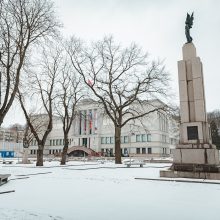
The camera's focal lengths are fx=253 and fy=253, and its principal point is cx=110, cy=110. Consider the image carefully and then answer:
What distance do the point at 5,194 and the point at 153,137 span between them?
74520 millimetres

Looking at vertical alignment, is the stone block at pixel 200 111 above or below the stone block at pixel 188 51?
below

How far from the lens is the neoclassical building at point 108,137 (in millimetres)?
81125

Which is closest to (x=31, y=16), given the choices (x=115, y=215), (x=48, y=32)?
(x=48, y=32)

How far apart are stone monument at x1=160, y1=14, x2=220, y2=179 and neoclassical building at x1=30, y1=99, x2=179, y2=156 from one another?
59.7m

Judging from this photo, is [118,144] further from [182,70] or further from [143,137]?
[143,137]

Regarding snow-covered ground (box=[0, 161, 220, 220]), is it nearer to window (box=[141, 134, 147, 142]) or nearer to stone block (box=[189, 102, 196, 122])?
stone block (box=[189, 102, 196, 122])

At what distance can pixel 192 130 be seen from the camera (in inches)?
567

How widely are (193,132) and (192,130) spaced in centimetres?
13

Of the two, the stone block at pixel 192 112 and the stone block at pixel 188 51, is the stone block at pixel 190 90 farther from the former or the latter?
the stone block at pixel 188 51

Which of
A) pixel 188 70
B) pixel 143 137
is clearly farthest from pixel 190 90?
pixel 143 137

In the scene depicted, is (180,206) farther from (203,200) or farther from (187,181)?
(187,181)

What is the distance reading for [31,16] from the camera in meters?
19.0

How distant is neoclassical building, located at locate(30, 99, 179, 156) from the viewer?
81125 millimetres

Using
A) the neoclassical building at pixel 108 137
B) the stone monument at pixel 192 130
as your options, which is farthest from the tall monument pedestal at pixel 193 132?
the neoclassical building at pixel 108 137
